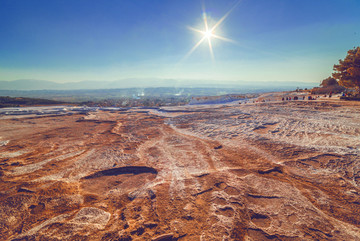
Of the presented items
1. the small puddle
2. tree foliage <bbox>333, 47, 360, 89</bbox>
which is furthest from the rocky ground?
tree foliage <bbox>333, 47, 360, 89</bbox>

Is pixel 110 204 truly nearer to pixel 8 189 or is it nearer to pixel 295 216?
pixel 8 189

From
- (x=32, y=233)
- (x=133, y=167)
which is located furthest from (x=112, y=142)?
(x=32, y=233)

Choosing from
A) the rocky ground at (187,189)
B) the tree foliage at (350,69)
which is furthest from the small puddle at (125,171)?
the tree foliage at (350,69)

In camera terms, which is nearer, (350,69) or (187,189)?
(187,189)

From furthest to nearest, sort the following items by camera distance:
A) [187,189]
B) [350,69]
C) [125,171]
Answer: [350,69], [125,171], [187,189]

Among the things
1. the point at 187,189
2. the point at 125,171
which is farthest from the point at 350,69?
the point at 125,171

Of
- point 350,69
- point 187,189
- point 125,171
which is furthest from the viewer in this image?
point 350,69

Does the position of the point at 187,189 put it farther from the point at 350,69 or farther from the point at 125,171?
the point at 350,69
